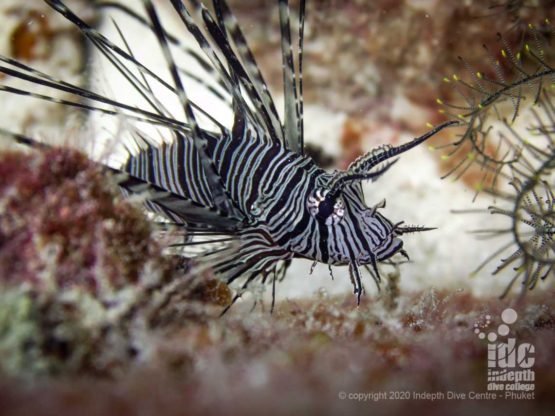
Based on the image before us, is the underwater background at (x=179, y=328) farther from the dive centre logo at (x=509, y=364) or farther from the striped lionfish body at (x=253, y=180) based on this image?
the striped lionfish body at (x=253, y=180)

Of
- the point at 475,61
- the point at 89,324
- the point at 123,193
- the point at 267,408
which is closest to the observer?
the point at 267,408

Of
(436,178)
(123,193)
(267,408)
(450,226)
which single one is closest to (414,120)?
(436,178)

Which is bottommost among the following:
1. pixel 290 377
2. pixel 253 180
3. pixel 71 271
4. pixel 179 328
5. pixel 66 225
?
pixel 290 377

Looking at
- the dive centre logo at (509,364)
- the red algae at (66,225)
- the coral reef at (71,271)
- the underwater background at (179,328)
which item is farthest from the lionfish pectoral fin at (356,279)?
the red algae at (66,225)

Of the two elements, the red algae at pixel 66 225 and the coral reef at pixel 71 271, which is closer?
the coral reef at pixel 71 271

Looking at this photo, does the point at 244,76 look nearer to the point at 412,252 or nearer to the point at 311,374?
the point at 311,374

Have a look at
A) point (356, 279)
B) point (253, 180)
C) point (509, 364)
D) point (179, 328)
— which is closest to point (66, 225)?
point (179, 328)

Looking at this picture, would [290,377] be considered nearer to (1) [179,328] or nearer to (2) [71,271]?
(1) [179,328]
